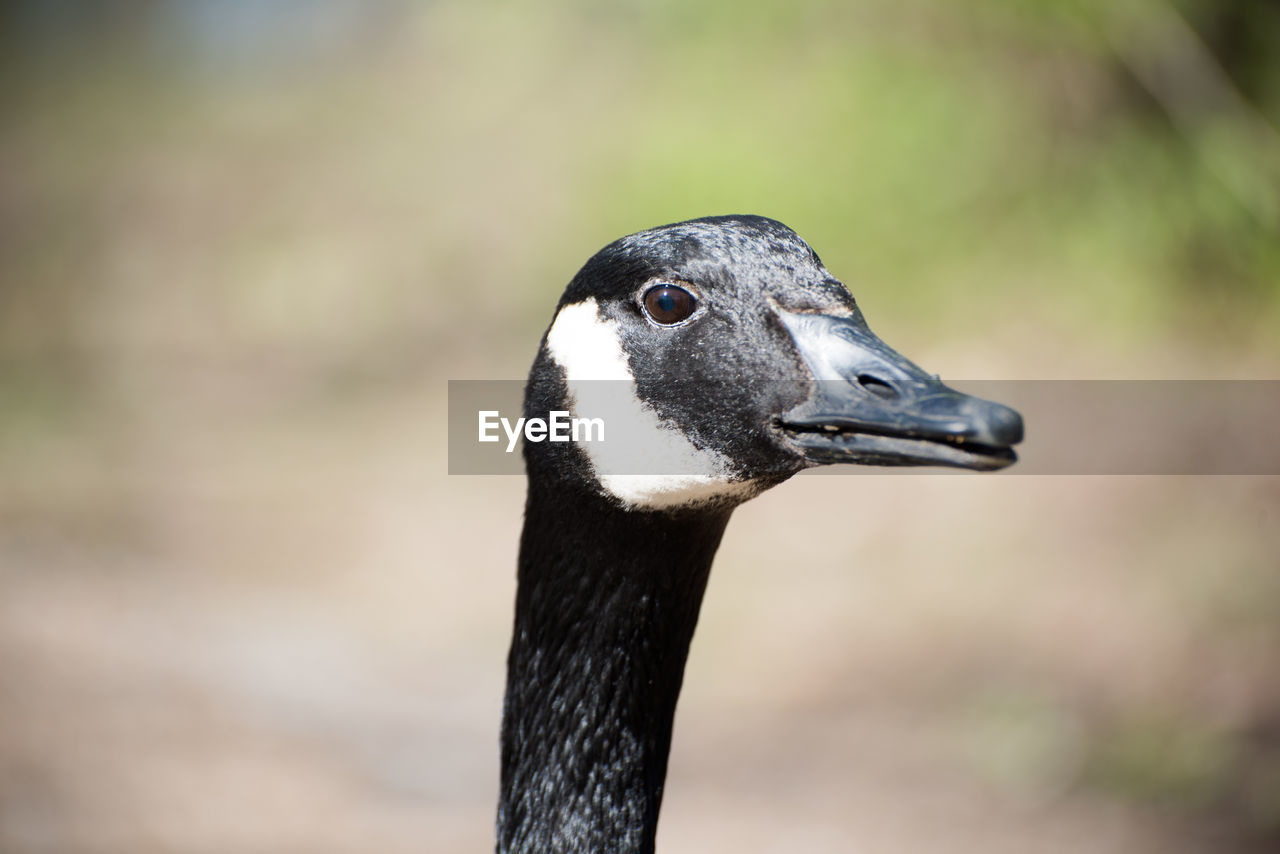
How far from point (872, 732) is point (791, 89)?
22.4 ft

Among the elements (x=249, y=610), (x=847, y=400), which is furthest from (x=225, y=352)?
(x=847, y=400)

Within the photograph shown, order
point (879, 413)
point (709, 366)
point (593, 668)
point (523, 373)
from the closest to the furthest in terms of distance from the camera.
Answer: point (879, 413) < point (709, 366) < point (593, 668) < point (523, 373)

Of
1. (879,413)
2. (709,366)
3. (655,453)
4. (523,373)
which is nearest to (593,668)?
(655,453)

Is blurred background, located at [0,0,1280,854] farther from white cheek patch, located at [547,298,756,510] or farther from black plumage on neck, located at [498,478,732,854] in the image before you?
white cheek patch, located at [547,298,756,510]

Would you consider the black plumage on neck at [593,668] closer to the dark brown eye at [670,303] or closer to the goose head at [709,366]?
the goose head at [709,366]

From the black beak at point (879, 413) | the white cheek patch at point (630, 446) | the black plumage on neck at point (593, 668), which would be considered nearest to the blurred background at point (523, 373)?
the black plumage on neck at point (593, 668)

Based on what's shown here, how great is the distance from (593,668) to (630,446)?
2.06 ft

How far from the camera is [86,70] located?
16.6 meters

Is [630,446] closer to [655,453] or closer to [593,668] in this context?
[655,453]

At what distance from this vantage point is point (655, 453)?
240 cm

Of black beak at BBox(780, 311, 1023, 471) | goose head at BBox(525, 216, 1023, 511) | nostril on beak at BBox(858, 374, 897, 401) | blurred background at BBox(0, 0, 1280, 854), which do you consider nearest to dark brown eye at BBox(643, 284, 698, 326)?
goose head at BBox(525, 216, 1023, 511)

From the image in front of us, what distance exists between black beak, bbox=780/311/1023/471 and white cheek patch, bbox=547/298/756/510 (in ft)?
0.77

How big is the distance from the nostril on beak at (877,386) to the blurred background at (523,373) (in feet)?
15.2

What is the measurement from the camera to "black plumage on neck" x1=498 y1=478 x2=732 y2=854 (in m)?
2.57
